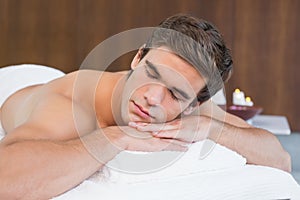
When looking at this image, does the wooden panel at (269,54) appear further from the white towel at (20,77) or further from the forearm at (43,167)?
the forearm at (43,167)

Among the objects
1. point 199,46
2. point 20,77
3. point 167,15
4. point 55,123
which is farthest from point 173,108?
point 167,15

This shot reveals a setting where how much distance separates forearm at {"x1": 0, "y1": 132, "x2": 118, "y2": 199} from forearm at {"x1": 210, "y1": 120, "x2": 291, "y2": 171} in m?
0.39

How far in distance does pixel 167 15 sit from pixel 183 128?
2939 millimetres

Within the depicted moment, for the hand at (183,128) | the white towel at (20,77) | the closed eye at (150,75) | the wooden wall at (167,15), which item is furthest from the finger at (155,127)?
the wooden wall at (167,15)

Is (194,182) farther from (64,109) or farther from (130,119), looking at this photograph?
(64,109)

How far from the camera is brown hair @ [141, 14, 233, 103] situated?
118cm

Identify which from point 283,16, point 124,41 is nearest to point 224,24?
point 283,16

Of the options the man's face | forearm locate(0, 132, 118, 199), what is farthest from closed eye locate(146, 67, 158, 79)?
forearm locate(0, 132, 118, 199)

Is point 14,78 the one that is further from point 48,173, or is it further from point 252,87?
point 252,87

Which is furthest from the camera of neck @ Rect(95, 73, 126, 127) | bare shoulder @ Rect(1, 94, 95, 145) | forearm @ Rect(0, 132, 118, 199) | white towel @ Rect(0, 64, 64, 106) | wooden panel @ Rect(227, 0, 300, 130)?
wooden panel @ Rect(227, 0, 300, 130)

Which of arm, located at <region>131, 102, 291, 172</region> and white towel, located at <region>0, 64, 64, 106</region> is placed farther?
white towel, located at <region>0, 64, 64, 106</region>

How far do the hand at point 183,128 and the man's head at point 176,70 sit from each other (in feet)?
0.09

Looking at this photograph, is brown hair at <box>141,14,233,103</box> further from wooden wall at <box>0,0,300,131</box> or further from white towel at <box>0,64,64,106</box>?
wooden wall at <box>0,0,300,131</box>

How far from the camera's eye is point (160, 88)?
113 cm
